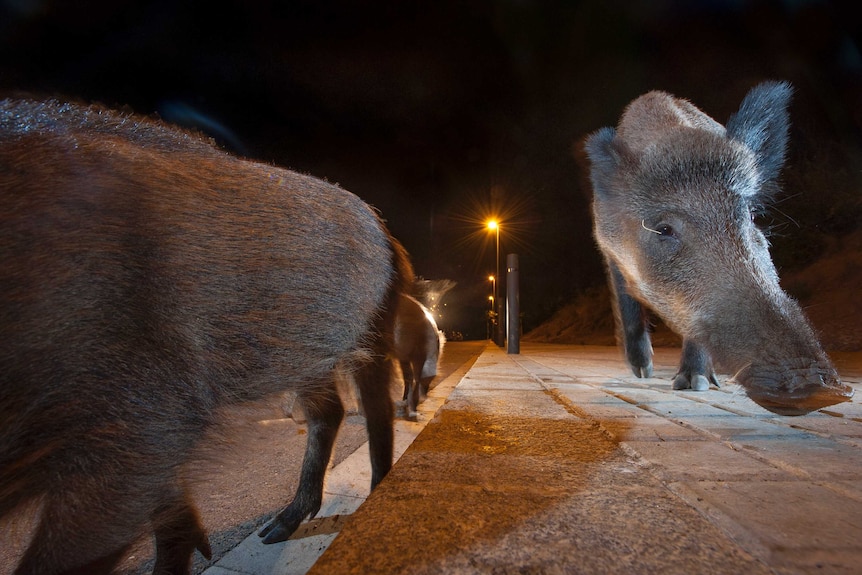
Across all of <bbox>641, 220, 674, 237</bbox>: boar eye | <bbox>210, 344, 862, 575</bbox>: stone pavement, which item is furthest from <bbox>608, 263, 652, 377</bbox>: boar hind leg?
<bbox>210, 344, 862, 575</bbox>: stone pavement

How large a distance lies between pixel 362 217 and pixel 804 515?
6.31 feet

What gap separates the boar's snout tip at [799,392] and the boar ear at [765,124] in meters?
1.99

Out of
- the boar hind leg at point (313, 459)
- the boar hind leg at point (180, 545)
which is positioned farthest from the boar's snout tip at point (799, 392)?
the boar hind leg at point (180, 545)

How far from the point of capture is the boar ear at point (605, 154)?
3.49 m

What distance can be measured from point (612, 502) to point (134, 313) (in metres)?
1.29

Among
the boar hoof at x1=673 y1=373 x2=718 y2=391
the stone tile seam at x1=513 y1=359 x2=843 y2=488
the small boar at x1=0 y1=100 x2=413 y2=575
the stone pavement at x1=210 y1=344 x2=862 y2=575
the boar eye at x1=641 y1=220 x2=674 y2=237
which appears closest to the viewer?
the stone pavement at x1=210 y1=344 x2=862 y2=575

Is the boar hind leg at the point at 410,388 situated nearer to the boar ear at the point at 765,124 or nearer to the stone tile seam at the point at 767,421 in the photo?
the stone tile seam at the point at 767,421

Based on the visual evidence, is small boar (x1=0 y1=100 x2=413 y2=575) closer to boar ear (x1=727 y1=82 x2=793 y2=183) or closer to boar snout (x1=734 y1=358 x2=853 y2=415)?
boar snout (x1=734 y1=358 x2=853 y2=415)

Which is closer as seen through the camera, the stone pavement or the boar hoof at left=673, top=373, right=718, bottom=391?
the stone pavement

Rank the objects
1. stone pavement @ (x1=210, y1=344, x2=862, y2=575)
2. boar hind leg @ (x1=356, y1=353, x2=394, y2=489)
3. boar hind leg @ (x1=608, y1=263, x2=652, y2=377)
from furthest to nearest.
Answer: boar hind leg @ (x1=608, y1=263, x2=652, y2=377) < boar hind leg @ (x1=356, y1=353, x2=394, y2=489) < stone pavement @ (x1=210, y1=344, x2=862, y2=575)

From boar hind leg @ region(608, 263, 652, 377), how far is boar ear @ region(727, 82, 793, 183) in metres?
1.46

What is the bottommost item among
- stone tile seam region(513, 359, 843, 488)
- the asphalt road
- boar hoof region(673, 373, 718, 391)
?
the asphalt road

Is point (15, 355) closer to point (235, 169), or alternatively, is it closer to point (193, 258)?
point (193, 258)

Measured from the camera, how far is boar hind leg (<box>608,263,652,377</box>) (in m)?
4.22
